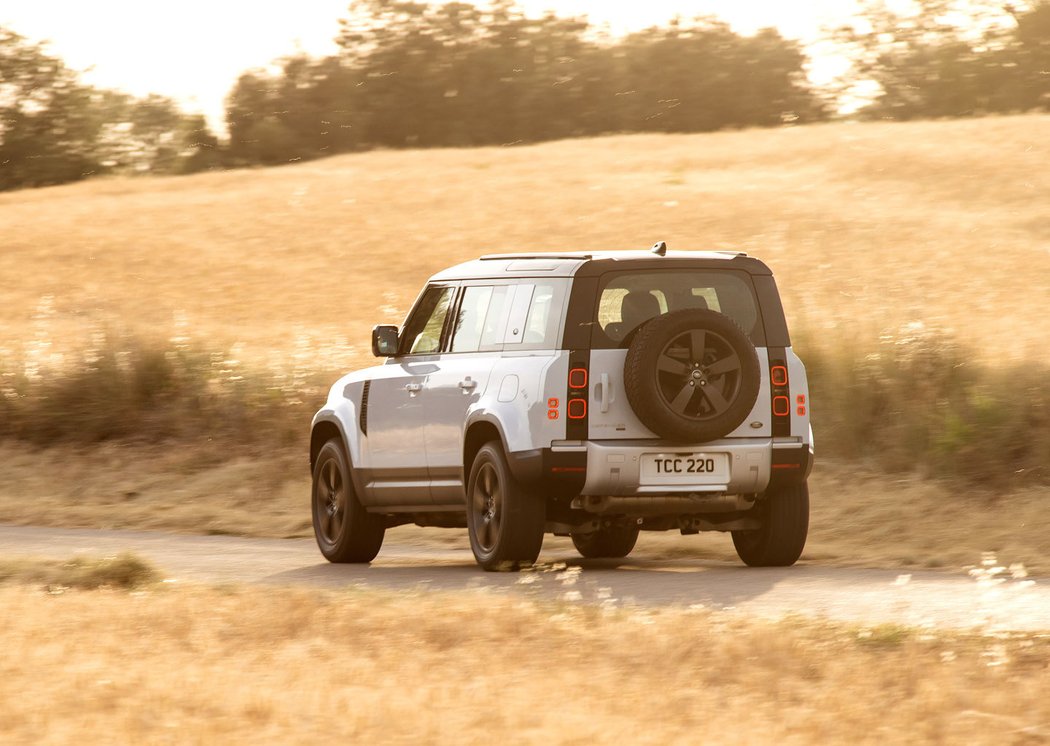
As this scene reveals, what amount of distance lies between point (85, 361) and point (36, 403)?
78 centimetres

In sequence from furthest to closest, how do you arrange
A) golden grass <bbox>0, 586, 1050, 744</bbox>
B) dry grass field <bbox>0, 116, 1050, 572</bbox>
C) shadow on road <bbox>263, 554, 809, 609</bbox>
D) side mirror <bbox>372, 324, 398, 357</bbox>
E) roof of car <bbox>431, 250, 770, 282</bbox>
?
1. dry grass field <bbox>0, 116, 1050, 572</bbox>
2. side mirror <bbox>372, 324, 398, 357</bbox>
3. roof of car <bbox>431, 250, 770, 282</bbox>
4. shadow on road <bbox>263, 554, 809, 609</bbox>
5. golden grass <bbox>0, 586, 1050, 744</bbox>

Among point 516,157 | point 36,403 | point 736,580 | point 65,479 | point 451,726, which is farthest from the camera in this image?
point 516,157

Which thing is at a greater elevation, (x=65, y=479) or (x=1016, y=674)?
(x=1016, y=674)

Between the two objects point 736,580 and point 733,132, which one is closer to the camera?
point 736,580

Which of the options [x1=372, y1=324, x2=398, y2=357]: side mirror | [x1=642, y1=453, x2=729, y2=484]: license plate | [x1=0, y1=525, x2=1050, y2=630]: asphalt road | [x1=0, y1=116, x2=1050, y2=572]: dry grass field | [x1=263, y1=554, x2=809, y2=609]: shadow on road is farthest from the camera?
[x1=0, y1=116, x2=1050, y2=572]: dry grass field

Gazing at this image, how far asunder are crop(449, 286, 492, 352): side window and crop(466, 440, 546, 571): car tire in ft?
2.44

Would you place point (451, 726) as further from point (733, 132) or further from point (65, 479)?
point (733, 132)

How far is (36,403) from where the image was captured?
2356cm

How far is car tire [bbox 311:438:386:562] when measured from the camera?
1376 centimetres

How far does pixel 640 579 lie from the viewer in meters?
11.9

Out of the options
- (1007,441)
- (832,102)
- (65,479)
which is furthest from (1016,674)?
(832,102)

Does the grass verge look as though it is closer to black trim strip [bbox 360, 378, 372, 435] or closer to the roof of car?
black trim strip [bbox 360, 378, 372, 435]

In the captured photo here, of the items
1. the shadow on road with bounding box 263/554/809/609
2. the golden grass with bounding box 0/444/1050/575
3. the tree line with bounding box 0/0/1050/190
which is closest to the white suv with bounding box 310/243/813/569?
the shadow on road with bounding box 263/554/809/609

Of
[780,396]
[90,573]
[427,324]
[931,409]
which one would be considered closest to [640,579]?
[780,396]
